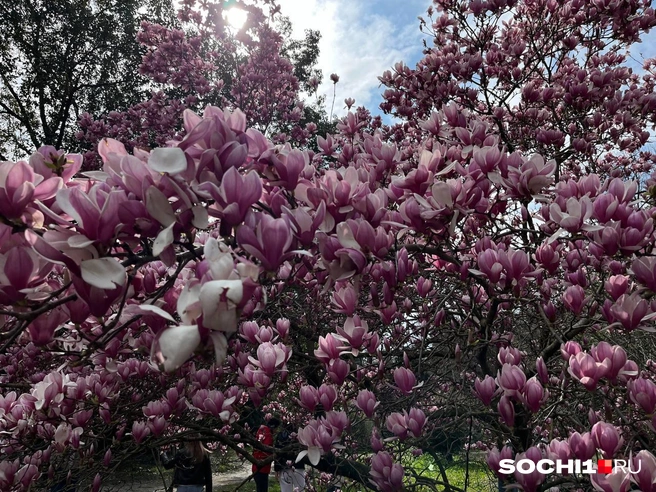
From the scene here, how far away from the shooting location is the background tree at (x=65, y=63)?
9.95m

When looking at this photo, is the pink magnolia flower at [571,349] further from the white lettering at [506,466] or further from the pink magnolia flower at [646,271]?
the white lettering at [506,466]

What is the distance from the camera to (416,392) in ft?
5.91

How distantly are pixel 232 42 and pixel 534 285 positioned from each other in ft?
19.4

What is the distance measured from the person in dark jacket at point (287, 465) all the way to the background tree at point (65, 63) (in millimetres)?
9367

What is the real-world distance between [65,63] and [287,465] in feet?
36.8

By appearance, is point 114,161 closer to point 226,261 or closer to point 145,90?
point 226,261

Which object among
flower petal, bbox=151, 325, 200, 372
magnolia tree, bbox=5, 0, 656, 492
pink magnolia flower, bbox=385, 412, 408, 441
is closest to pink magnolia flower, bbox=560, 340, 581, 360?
magnolia tree, bbox=5, 0, 656, 492

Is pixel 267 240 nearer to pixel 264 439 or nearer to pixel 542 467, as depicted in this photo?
pixel 542 467

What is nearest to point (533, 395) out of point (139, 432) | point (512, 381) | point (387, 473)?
point (512, 381)

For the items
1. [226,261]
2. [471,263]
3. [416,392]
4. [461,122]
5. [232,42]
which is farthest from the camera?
[232,42]

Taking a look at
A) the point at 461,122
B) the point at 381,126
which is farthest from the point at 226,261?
the point at 381,126

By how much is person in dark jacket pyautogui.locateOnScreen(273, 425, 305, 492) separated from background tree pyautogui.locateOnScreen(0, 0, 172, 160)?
30.7 ft

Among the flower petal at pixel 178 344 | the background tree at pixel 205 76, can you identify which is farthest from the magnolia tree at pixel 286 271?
the background tree at pixel 205 76

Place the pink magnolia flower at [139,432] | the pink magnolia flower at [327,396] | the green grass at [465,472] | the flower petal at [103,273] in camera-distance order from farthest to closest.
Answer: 1. the green grass at [465,472]
2. the pink magnolia flower at [139,432]
3. the pink magnolia flower at [327,396]
4. the flower petal at [103,273]
